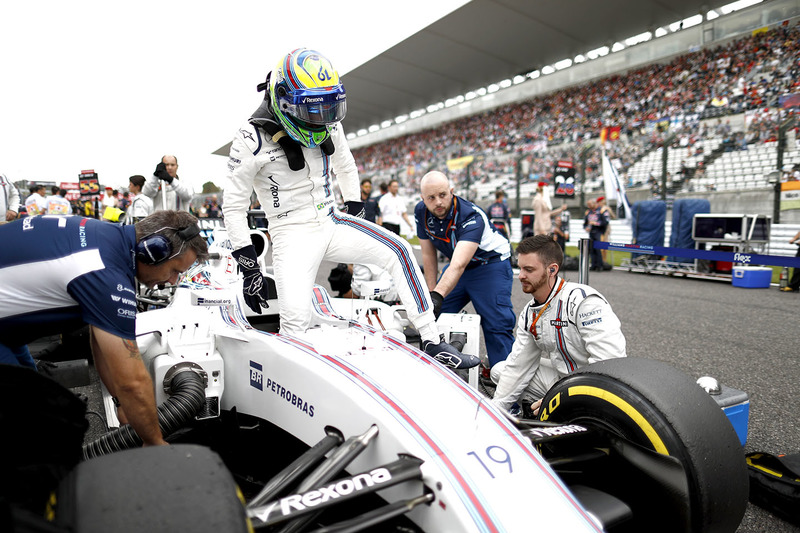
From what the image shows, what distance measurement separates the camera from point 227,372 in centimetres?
234

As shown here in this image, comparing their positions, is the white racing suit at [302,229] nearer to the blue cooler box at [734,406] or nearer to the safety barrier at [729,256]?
the blue cooler box at [734,406]

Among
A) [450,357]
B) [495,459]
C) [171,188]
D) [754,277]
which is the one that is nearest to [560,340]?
[450,357]

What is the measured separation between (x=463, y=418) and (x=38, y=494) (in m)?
1.00

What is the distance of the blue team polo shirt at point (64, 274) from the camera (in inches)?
71.1

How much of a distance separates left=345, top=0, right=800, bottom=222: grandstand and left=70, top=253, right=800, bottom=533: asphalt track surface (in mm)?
4556

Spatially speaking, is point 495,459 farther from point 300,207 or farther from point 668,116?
point 668,116

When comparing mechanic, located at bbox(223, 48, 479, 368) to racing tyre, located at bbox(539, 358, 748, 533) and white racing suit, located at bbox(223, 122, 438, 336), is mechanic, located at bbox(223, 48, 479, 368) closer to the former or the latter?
white racing suit, located at bbox(223, 122, 438, 336)

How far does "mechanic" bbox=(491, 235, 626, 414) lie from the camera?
2463mm

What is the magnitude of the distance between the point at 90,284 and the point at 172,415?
1.94 ft

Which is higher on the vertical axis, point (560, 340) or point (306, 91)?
point (306, 91)

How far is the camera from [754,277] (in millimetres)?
8633

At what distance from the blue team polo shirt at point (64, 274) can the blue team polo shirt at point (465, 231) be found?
8.22ft

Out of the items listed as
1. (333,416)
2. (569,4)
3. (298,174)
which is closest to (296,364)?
(333,416)

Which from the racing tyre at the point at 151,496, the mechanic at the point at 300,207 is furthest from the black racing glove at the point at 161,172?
the racing tyre at the point at 151,496
